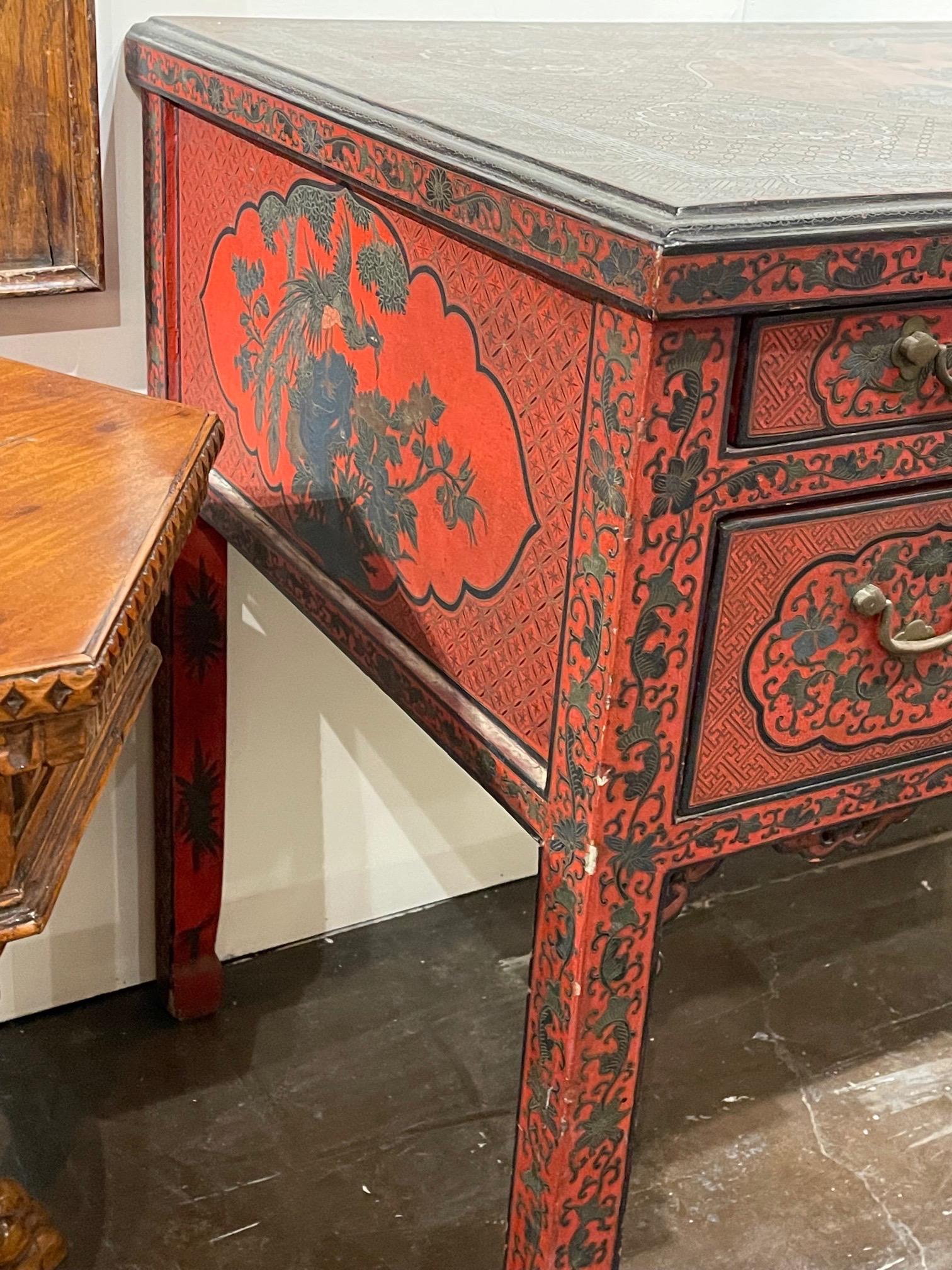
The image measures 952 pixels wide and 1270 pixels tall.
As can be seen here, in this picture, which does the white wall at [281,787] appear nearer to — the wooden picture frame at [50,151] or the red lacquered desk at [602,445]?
the wooden picture frame at [50,151]

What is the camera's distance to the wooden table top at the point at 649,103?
0.71m

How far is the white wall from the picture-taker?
129 centimetres

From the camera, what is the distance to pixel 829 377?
73cm

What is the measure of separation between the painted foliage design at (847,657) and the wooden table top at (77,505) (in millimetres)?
345

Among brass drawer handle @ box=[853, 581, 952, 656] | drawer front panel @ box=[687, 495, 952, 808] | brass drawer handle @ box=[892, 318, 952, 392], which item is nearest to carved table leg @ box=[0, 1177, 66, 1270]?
drawer front panel @ box=[687, 495, 952, 808]

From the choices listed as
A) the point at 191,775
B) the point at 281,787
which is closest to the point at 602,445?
the point at 191,775

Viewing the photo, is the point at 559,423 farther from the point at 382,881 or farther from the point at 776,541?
the point at 382,881

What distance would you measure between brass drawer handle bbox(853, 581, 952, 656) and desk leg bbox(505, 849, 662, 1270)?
7.5 inches

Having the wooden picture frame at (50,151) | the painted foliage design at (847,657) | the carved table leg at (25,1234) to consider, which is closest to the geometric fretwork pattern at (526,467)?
the painted foliage design at (847,657)

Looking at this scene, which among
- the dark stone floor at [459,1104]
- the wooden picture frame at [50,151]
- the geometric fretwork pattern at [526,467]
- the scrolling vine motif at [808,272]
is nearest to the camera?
the scrolling vine motif at [808,272]

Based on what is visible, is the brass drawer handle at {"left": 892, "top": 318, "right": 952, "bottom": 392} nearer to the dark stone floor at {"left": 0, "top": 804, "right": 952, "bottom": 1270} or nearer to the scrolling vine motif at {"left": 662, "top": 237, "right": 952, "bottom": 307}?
the scrolling vine motif at {"left": 662, "top": 237, "right": 952, "bottom": 307}

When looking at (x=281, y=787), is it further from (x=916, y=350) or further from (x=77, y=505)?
(x=916, y=350)

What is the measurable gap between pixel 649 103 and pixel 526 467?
313mm

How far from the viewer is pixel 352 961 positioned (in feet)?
5.39
